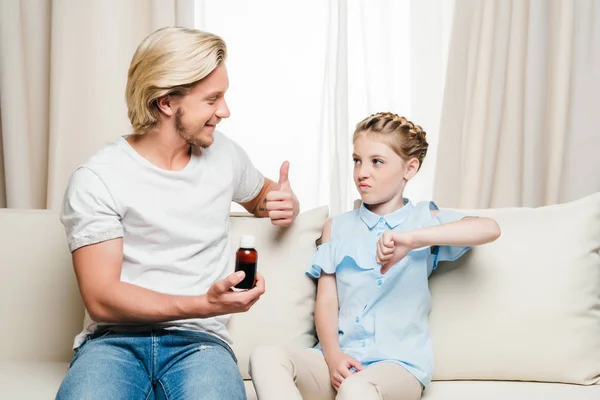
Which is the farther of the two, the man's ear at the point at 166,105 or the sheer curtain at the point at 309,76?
the sheer curtain at the point at 309,76

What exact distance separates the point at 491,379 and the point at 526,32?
1.55m

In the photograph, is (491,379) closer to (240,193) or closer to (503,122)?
(240,193)

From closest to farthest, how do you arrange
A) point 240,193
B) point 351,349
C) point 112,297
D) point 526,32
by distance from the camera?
1. point 112,297
2. point 351,349
3. point 240,193
4. point 526,32

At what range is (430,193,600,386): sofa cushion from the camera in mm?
1894

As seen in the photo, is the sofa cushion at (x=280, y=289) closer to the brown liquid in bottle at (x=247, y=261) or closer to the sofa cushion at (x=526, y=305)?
the sofa cushion at (x=526, y=305)

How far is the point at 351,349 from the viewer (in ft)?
6.07

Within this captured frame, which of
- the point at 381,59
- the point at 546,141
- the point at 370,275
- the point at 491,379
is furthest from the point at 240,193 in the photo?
the point at 546,141

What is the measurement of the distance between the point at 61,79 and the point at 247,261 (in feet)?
5.40

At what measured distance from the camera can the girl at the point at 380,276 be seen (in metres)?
1.74

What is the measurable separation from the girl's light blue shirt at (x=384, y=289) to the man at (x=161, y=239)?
23cm

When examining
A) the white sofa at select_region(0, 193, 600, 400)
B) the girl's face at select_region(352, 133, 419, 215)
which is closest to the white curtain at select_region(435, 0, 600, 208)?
the white sofa at select_region(0, 193, 600, 400)

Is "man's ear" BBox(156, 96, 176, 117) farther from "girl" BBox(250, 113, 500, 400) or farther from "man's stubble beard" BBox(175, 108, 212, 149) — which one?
"girl" BBox(250, 113, 500, 400)

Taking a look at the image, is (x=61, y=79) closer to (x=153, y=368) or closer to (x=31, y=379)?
(x=31, y=379)

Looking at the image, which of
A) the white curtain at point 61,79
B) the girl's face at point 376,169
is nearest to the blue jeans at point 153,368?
the girl's face at point 376,169
